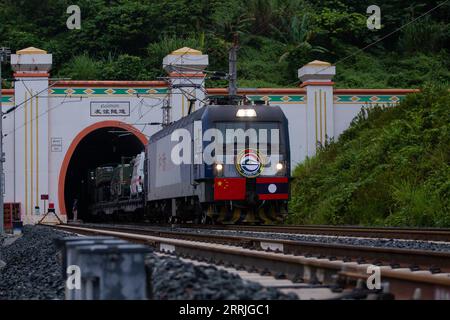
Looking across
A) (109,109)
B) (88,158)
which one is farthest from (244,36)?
(109,109)

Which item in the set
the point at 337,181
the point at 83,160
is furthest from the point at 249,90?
the point at 83,160

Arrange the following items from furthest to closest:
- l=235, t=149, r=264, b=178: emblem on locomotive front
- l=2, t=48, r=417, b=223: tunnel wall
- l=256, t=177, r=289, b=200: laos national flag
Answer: l=2, t=48, r=417, b=223: tunnel wall
l=256, t=177, r=289, b=200: laos national flag
l=235, t=149, r=264, b=178: emblem on locomotive front

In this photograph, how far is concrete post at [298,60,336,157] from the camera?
37031mm

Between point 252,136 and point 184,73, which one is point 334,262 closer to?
point 252,136

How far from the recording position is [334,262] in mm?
10430

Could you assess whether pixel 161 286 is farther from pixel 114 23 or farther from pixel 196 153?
pixel 114 23

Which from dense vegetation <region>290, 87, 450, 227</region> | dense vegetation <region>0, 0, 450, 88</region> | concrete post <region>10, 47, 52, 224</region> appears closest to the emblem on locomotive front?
dense vegetation <region>290, 87, 450, 227</region>

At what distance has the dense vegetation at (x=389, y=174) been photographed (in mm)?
20750

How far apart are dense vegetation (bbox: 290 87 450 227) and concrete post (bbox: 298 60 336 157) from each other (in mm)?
4933

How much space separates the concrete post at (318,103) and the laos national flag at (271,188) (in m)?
15.0

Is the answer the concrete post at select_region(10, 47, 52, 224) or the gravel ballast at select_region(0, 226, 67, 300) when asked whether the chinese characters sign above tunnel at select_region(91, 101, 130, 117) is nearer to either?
the concrete post at select_region(10, 47, 52, 224)

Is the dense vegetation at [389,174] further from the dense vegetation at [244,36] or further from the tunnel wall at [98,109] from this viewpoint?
the dense vegetation at [244,36]

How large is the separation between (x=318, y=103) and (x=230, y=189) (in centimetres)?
1607

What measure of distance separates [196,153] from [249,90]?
14434 mm
